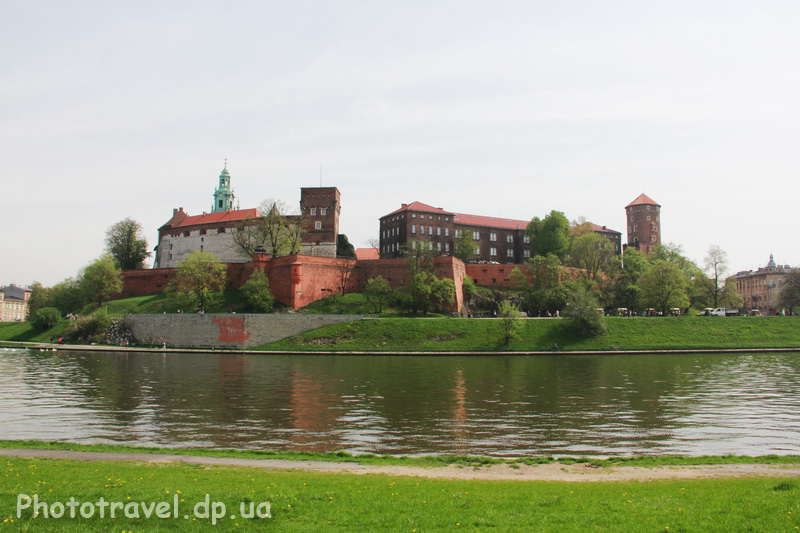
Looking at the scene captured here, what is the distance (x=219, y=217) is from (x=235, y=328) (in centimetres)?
3286

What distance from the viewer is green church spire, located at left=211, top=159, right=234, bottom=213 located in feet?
354

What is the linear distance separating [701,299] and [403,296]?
3907 centimetres

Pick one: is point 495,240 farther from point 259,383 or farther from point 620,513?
point 620,513

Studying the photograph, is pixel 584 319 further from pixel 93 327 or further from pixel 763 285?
pixel 763 285

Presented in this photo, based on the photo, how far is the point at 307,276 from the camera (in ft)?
193

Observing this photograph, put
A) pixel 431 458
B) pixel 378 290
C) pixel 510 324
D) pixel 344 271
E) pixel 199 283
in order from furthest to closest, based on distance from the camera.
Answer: pixel 344 271 < pixel 199 283 < pixel 378 290 < pixel 510 324 < pixel 431 458

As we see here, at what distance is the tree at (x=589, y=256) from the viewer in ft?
233

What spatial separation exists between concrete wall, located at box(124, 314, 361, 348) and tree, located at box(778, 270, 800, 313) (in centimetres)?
5353

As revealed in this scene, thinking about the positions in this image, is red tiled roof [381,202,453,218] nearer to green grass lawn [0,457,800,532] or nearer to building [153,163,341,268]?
building [153,163,341,268]

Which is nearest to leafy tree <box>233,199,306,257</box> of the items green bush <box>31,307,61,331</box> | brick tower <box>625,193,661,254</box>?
green bush <box>31,307,61,331</box>

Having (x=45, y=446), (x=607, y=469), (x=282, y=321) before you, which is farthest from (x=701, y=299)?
(x=45, y=446)

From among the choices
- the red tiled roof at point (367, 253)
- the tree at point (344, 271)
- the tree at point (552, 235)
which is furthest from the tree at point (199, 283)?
the tree at point (552, 235)

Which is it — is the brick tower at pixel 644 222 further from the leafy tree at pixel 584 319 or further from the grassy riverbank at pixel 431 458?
the grassy riverbank at pixel 431 458

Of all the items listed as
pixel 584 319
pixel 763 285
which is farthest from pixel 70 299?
pixel 763 285
